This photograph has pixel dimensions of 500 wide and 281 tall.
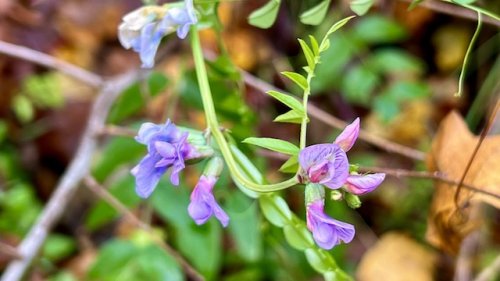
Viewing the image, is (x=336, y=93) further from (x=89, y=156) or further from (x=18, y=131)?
(x=18, y=131)

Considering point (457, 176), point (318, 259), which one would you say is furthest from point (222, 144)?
point (457, 176)

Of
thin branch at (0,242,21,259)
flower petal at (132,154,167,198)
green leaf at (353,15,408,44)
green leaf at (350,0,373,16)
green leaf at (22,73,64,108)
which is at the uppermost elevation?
green leaf at (350,0,373,16)

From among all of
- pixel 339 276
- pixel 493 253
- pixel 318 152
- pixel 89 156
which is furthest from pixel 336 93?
pixel 318 152

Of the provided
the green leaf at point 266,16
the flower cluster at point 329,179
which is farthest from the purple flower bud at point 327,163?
the green leaf at point 266,16

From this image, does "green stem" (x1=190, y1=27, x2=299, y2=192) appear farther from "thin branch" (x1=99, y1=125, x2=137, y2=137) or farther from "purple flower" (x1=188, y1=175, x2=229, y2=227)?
"thin branch" (x1=99, y1=125, x2=137, y2=137)

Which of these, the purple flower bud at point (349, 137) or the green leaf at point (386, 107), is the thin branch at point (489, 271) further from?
the purple flower bud at point (349, 137)

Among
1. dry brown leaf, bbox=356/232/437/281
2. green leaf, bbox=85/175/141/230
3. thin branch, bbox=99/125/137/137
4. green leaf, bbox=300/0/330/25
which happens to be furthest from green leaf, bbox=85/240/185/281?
green leaf, bbox=300/0/330/25

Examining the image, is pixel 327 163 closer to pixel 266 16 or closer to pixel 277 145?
pixel 277 145

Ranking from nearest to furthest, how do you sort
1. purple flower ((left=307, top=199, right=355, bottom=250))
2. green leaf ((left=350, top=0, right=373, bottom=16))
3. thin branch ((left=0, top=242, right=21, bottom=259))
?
purple flower ((left=307, top=199, right=355, bottom=250)) < green leaf ((left=350, top=0, right=373, bottom=16)) < thin branch ((left=0, top=242, right=21, bottom=259))
